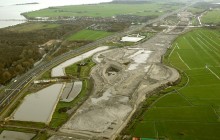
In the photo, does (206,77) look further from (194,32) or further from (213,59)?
(194,32)

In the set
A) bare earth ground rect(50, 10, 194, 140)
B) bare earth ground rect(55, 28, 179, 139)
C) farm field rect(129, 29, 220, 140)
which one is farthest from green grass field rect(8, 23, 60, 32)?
farm field rect(129, 29, 220, 140)

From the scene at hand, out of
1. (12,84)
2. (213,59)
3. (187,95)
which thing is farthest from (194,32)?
(12,84)

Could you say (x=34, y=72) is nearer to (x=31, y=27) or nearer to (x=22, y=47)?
(x=22, y=47)

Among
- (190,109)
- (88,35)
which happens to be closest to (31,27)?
(88,35)

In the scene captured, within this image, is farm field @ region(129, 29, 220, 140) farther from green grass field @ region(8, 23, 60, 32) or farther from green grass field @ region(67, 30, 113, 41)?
green grass field @ region(8, 23, 60, 32)

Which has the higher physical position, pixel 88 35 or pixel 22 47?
pixel 22 47

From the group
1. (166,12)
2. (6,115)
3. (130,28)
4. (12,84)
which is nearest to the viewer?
(6,115)
